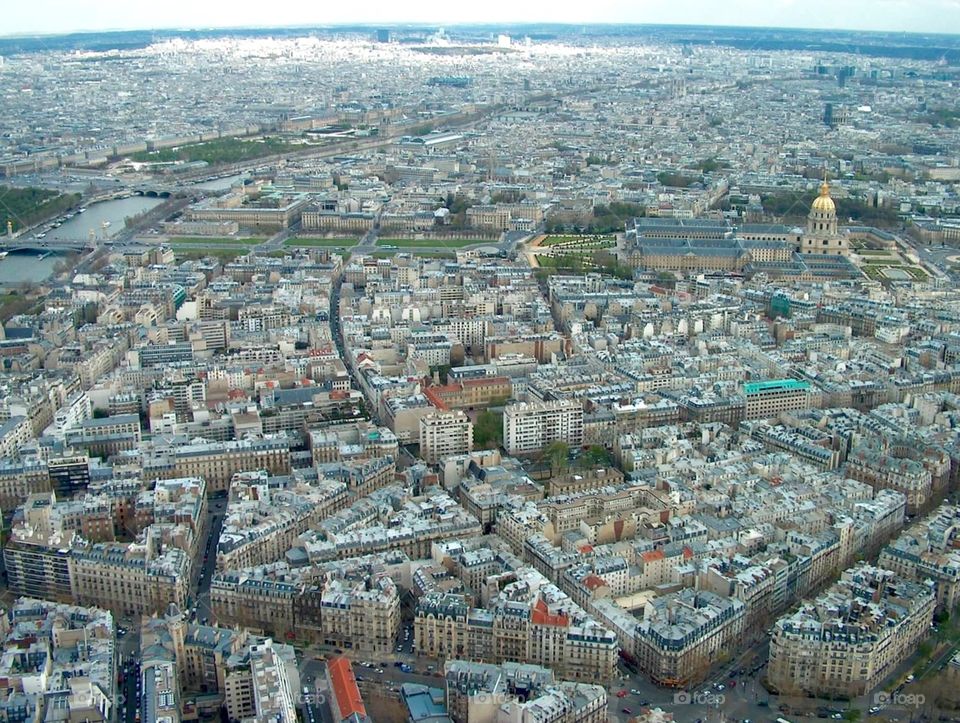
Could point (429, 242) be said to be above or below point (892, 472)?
below

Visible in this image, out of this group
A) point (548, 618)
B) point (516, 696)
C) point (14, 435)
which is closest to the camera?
point (516, 696)

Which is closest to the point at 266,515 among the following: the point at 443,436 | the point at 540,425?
the point at 443,436

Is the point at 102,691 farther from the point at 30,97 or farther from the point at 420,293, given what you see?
the point at 30,97

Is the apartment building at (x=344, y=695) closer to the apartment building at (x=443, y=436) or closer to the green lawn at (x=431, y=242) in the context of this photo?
the apartment building at (x=443, y=436)

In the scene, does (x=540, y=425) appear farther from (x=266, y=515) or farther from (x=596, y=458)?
(x=266, y=515)

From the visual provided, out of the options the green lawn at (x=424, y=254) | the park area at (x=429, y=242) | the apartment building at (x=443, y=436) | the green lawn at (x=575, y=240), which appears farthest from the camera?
the green lawn at (x=575, y=240)

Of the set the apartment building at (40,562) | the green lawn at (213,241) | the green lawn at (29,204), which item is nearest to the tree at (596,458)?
the apartment building at (40,562)
